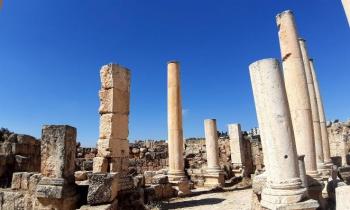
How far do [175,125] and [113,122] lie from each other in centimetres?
482

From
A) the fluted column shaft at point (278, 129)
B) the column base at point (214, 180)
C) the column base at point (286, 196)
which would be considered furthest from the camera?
the column base at point (214, 180)

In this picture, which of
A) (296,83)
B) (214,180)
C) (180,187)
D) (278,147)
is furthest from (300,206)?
(214,180)

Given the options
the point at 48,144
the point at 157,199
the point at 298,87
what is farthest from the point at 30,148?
the point at 298,87

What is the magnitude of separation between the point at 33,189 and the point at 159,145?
1653cm

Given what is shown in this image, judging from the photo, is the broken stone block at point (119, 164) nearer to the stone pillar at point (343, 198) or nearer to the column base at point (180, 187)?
the column base at point (180, 187)

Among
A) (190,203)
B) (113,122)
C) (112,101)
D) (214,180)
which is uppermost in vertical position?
(112,101)

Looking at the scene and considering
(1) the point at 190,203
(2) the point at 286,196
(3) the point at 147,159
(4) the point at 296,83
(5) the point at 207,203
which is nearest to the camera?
(2) the point at 286,196

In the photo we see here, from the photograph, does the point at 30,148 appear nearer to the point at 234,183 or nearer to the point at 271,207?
the point at 234,183

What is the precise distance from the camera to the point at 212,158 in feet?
54.2

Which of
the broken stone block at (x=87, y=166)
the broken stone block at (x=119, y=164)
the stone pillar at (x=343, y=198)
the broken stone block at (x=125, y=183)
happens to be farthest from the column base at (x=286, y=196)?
the broken stone block at (x=87, y=166)

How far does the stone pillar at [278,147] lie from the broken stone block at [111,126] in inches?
208

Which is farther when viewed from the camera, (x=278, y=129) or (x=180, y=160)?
(x=180, y=160)

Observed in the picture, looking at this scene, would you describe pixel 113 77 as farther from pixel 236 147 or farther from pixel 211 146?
pixel 236 147

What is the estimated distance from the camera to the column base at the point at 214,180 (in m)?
15.4
